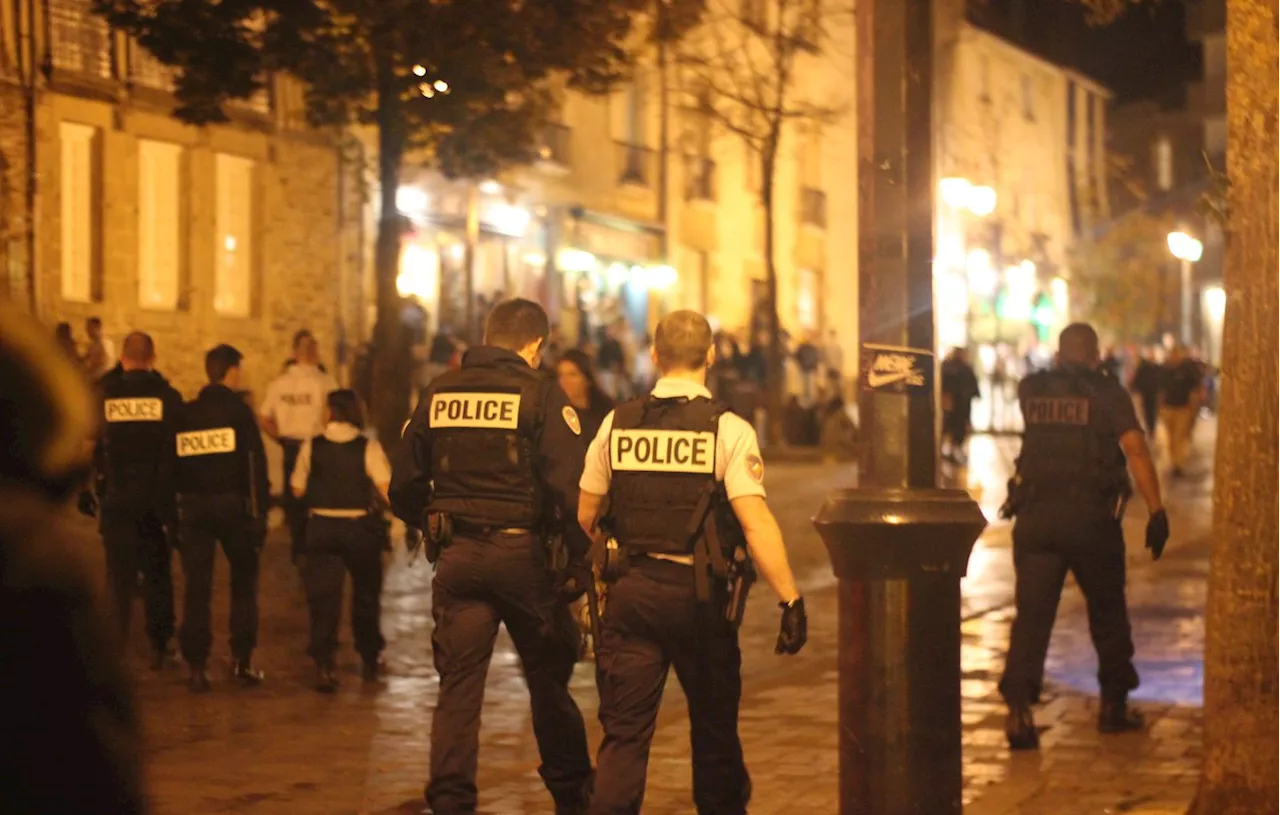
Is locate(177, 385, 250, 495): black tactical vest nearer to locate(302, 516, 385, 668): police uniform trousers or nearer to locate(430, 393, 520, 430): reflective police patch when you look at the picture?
locate(302, 516, 385, 668): police uniform trousers

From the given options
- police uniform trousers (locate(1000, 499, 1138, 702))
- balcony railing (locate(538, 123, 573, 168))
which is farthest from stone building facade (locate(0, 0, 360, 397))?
police uniform trousers (locate(1000, 499, 1138, 702))

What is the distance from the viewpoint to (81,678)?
→ 2885mm

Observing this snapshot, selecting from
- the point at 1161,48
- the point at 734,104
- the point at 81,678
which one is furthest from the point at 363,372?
the point at 1161,48

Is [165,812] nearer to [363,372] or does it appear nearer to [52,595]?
[52,595]

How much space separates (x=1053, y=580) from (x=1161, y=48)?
178ft

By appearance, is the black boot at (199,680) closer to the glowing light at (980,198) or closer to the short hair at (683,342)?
the short hair at (683,342)

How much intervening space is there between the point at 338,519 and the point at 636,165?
2709 cm

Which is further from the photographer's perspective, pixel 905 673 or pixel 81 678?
pixel 905 673

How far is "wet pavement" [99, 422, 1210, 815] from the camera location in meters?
8.20

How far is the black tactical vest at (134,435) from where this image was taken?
11.2 meters

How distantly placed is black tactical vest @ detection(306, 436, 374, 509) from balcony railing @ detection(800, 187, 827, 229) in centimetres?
3457

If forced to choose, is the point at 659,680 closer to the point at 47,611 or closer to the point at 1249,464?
the point at 1249,464

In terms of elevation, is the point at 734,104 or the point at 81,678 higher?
the point at 734,104

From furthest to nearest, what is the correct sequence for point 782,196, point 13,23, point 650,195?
point 782,196 → point 650,195 → point 13,23
